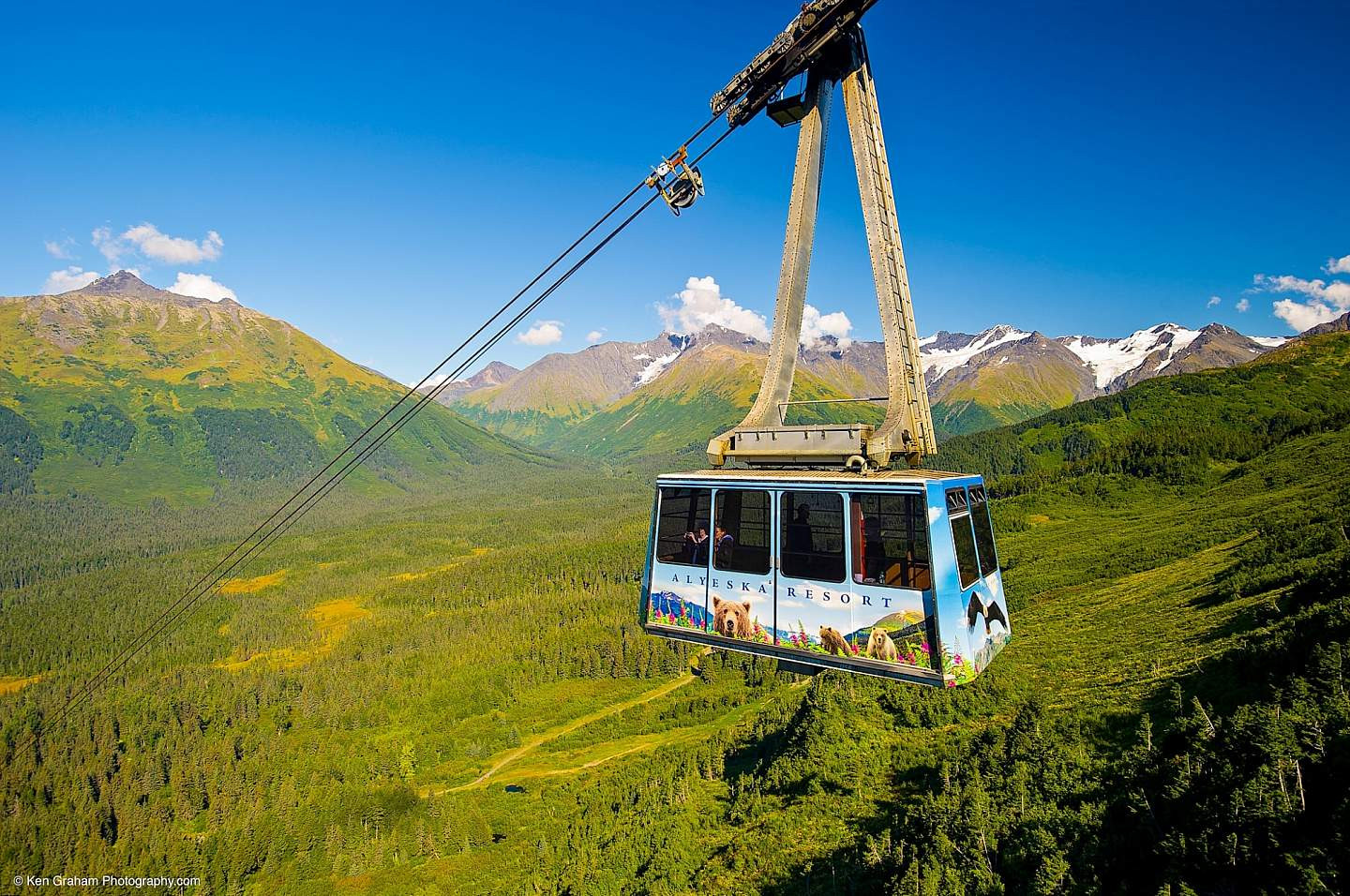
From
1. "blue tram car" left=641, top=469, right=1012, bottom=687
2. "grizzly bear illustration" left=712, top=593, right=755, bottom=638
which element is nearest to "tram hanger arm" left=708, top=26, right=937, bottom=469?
"blue tram car" left=641, top=469, right=1012, bottom=687

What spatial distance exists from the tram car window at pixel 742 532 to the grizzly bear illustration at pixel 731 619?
0.68 metres

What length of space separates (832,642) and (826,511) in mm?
2328

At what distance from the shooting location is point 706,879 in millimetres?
51625

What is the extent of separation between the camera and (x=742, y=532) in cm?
1291

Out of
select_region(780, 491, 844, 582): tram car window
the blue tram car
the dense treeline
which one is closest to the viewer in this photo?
the blue tram car

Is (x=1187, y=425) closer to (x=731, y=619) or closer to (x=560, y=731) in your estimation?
(x=560, y=731)

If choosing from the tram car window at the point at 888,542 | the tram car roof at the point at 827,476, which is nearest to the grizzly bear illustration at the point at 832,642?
the tram car window at the point at 888,542

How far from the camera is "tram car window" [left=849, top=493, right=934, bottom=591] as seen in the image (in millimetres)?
10812

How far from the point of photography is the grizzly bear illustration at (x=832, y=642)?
11102 mm

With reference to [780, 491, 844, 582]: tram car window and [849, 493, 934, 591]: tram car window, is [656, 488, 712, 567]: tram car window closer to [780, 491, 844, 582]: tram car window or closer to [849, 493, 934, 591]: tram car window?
[780, 491, 844, 582]: tram car window

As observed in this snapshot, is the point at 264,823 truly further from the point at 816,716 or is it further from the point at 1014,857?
the point at 1014,857

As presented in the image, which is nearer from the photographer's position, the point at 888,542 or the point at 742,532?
the point at 888,542

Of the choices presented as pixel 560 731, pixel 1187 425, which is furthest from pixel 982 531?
pixel 1187 425

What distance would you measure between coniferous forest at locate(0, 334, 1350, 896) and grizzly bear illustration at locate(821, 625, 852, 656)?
1683cm
